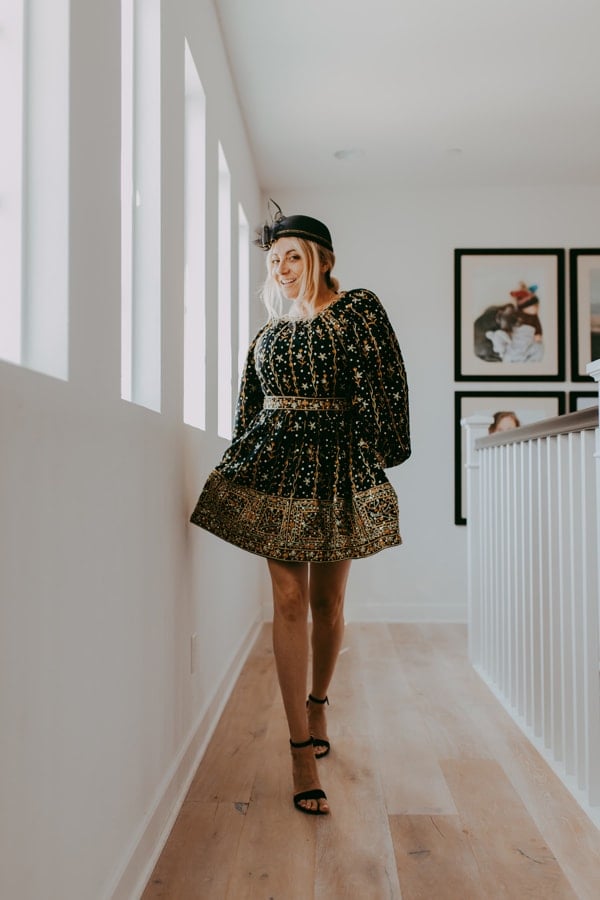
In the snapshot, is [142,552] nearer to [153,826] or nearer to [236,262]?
[153,826]

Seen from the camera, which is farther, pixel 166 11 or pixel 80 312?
pixel 166 11

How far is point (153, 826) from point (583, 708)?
3.45 feet

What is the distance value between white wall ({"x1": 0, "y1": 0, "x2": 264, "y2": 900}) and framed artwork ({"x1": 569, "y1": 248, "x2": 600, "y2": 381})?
2.97m

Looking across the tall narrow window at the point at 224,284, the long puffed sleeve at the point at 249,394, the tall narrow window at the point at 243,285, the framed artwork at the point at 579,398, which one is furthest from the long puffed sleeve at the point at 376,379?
the framed artwork at the point at 579,398

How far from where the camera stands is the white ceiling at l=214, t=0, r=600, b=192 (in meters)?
2.73

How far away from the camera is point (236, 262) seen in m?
3.32

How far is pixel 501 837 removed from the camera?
1.67 meters

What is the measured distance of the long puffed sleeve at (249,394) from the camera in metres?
2.10

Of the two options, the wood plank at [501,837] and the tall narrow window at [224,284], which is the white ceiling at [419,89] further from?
the wood plank at [501,837]

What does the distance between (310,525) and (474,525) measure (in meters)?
1.57

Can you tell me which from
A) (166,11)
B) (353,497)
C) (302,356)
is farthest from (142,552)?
(166,11)

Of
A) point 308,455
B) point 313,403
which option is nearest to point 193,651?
point 308,455

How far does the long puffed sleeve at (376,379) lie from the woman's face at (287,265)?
0.52ft

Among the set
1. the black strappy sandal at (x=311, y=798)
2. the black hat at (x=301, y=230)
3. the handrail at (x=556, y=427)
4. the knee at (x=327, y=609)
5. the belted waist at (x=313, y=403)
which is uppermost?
the black hat at (x=301, y=230)
